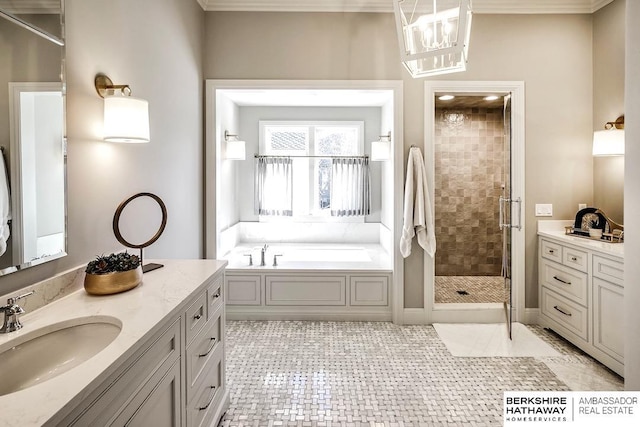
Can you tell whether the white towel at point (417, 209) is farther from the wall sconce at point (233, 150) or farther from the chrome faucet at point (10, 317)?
the chrome faucet at point (10, 317)

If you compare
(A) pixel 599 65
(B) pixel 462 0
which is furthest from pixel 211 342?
(A) pixel 599 65

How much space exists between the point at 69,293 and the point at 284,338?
1.88 metres

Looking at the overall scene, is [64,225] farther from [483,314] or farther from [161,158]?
[483,314]

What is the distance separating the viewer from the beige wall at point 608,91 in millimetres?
3018

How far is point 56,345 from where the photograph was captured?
1.19 meters

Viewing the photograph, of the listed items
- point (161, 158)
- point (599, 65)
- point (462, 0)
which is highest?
point (599, 65)

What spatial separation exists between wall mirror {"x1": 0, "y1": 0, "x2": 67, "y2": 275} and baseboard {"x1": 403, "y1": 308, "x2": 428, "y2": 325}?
110 inches

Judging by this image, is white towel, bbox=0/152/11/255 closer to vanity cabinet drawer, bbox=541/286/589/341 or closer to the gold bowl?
the gold bowl

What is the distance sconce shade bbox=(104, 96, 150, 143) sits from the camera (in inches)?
68.5

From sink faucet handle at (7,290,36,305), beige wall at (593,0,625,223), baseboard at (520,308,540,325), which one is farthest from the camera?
baseboard at (520,308,540,325)

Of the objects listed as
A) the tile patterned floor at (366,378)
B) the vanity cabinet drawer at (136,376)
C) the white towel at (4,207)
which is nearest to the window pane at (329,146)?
the tile patterned floor at (366,378)

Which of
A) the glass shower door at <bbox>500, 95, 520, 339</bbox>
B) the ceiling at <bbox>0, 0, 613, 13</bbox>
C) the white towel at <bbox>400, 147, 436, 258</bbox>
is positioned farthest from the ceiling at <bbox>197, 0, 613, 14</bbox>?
the white towel at <bbox>400, 147, 436, 258</bbox>

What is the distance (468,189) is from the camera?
5082 mm

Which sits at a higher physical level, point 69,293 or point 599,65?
point 599,65
